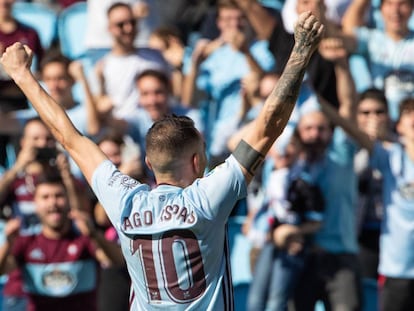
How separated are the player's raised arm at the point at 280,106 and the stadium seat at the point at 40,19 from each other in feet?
23.8

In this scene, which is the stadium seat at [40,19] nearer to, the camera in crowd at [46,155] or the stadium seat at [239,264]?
the camera in crowd at [46,155]

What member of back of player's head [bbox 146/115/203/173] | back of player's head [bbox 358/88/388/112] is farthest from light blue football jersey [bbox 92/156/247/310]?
back of player's head [bbox 358/88/388/112]

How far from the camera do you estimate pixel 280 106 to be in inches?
200

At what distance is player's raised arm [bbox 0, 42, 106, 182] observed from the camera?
5.38 meters

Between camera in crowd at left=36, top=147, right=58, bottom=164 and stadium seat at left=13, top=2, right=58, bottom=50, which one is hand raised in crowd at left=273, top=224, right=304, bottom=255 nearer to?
camera in crowd at left=36, top=147, right=58, bottom=164

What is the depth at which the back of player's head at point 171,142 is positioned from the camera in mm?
5082

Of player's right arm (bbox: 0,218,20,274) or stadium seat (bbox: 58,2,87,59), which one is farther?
stadium seat (bbox: 58,2,87,59)

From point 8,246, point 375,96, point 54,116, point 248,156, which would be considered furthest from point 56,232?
point 248,156

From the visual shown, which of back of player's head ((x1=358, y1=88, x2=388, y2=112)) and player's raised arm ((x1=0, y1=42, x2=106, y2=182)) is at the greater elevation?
player's raised arm ((x1=0, y1=42, x2=106, y2=182))

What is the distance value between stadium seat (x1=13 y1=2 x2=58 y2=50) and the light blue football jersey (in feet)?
23.5

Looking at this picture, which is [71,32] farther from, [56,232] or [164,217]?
[164,217]

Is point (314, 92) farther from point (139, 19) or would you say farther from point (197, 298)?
point (197, 298)

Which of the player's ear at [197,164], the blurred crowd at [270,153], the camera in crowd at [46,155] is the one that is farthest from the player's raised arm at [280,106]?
the camera in crowd at [46,155]

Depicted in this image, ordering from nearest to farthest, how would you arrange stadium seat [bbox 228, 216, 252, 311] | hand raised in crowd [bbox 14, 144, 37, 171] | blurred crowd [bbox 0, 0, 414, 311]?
blurred crowd [bbox 0, 0, 414, 311]
hand raised in crowd [bbox 14, 144, 37, 171]
stadium seat [bbox 228, 216, 252, 311]
